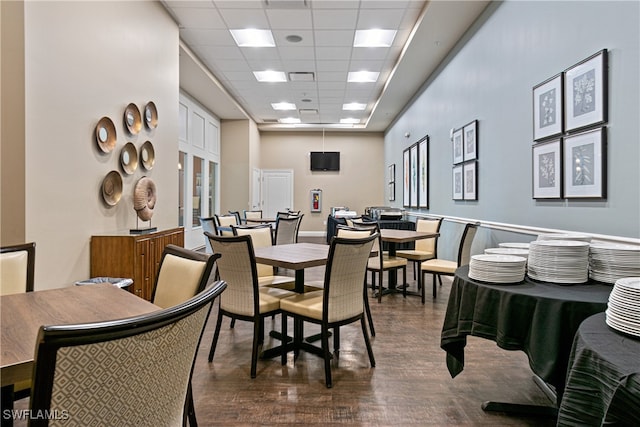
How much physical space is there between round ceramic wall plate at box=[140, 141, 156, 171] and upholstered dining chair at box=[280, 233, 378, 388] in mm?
2743

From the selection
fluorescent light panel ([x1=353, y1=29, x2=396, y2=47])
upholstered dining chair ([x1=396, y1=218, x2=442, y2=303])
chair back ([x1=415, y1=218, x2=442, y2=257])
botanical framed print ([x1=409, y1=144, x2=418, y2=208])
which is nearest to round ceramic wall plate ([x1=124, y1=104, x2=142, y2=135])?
fluorescent light panel ([x1=353, y1=29, x2=396, y2=47])

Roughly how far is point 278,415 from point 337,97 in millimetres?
7874

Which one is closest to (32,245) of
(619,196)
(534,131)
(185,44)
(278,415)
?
(278,415)

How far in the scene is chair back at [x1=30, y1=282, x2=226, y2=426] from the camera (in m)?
0.67

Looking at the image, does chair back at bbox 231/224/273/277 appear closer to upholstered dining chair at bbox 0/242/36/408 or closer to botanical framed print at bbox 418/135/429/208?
upholstered dining chair at bbox 0/242/36/408

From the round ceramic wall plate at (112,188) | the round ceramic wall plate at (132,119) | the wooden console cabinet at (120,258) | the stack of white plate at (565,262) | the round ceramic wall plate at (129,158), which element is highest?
the round ceramic wall plate at (132,119)

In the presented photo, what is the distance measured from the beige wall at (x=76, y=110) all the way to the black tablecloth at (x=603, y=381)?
3359 mm

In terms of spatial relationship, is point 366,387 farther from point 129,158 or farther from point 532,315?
point 129,158

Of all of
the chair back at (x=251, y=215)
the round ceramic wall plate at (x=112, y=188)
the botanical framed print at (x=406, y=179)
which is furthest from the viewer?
the botanical framed print at (x=406, y=179)

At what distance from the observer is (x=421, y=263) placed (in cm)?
471

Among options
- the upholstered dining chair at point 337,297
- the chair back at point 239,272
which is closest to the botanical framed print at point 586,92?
the upholstered dining chair at point 337,297

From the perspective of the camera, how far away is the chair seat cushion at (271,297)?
8.64 feet

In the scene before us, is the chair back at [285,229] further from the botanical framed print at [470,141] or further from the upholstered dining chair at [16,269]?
the upholstered dining chair at [16,269]

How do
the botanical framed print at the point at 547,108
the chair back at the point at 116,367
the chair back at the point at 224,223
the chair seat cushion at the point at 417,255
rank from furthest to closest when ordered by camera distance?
1. the chair back at the point at 224,223
2. the chair seat cushion at the point at 417,255
3. the botanical framed print at the point at 547,108
4. the chair back at the point at 116,367
